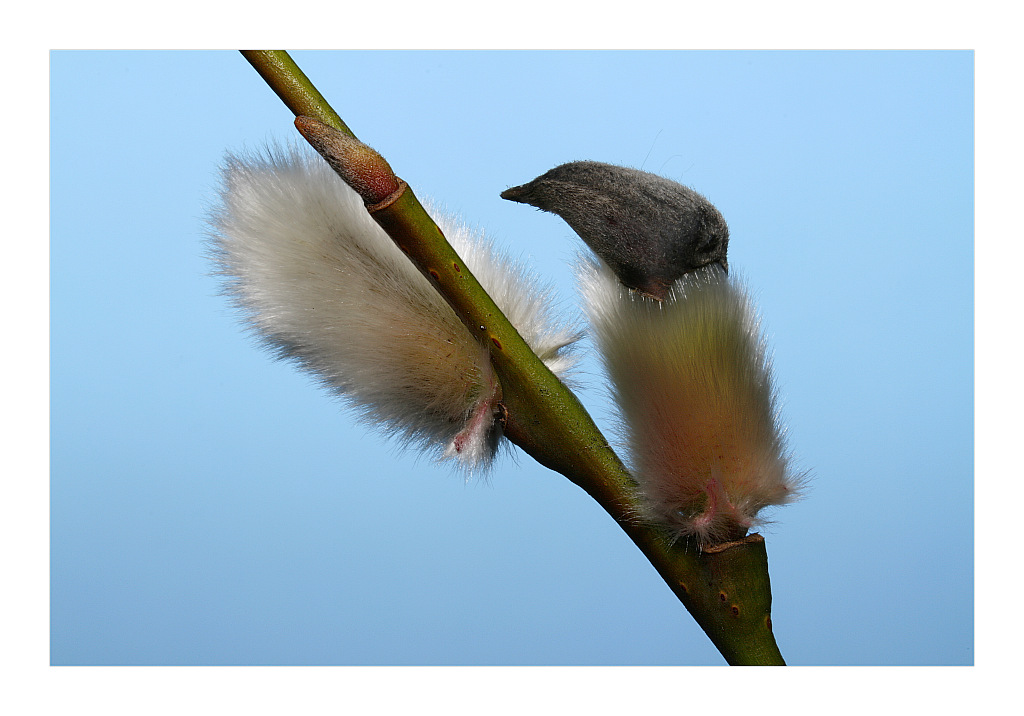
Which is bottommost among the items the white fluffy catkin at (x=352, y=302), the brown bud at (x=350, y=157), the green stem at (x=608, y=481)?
the green stem at (x=608, y=481)

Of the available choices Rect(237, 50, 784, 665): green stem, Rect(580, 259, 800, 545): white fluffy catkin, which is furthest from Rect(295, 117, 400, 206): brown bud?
Rect(580, 259, 800, 545): white fluffy catkin

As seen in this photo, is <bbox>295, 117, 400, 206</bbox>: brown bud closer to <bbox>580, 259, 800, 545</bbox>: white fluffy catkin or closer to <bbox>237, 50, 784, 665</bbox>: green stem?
<bbox>237, 50, 784, 665</bbox>: green stem

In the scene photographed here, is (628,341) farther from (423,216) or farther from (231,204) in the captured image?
(231,204)

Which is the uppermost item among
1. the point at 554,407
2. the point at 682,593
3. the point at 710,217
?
the point at 710,217

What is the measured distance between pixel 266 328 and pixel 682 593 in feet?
0.97

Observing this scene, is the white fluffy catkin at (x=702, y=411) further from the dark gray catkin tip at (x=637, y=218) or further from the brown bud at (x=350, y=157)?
the brown bud at (x=350, y=157)

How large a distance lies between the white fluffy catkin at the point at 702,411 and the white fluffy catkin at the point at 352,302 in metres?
0.09

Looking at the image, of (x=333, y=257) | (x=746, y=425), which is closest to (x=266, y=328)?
(x=333, y=257)

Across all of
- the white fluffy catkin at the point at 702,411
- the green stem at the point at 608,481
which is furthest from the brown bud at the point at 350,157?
the white fluffy catkin at the point at 702,411

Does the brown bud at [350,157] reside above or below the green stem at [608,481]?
above

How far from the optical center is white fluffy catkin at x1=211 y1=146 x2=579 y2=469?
1.44 feet

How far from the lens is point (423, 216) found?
1.25 ft

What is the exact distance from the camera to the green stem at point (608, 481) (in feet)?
1.36

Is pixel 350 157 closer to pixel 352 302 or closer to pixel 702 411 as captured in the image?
pixel 352 302
